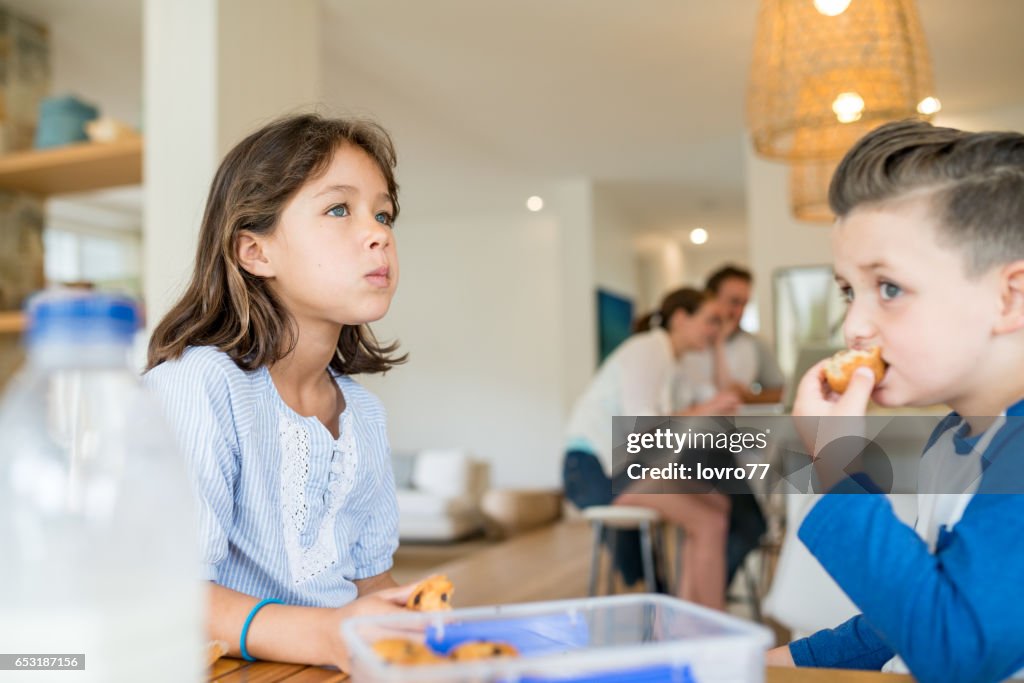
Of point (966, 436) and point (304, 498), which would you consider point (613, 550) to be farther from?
point (966, 436)

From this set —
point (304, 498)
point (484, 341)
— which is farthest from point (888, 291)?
point (484, 341)

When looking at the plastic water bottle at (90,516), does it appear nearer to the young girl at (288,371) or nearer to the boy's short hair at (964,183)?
the young girl at (288,371)

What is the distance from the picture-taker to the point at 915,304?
0.60m

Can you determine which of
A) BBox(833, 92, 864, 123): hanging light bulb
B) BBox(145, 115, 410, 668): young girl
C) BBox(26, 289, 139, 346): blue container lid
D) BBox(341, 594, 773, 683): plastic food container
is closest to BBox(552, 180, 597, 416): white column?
BBox(833, 92, 864, 123): hanging light bulb

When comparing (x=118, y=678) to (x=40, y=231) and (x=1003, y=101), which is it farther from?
(x=1003, y=101)

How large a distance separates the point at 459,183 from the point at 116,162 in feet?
15.1

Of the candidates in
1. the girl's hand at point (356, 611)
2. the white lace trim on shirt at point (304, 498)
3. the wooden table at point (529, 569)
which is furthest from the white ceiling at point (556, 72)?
the girl's hand at point (356, 611)

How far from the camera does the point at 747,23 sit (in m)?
4.26

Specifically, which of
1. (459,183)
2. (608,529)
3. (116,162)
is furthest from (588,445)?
(459,183)

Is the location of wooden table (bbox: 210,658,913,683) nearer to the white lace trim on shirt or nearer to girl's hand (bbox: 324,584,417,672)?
girl's hand (bbox: 324,584,417,672)

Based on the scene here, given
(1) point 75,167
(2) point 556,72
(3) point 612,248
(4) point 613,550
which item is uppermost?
(2) point 556,72

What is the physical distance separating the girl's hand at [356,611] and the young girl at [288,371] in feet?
0.40

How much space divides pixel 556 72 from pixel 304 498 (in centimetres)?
441

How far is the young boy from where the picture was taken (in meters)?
0.51
